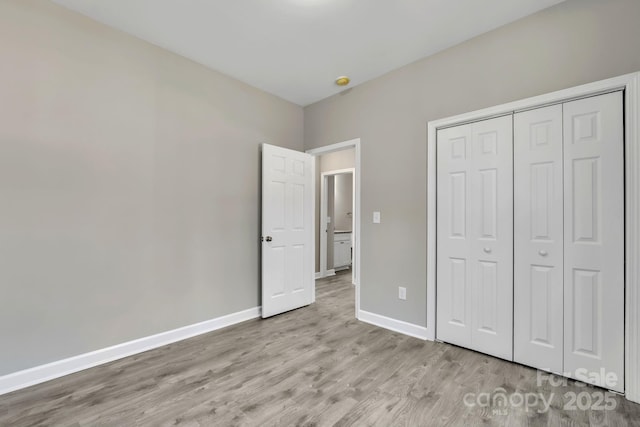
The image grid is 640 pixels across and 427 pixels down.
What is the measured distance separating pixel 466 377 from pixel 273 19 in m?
3.14

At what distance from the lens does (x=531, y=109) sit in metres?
2.19

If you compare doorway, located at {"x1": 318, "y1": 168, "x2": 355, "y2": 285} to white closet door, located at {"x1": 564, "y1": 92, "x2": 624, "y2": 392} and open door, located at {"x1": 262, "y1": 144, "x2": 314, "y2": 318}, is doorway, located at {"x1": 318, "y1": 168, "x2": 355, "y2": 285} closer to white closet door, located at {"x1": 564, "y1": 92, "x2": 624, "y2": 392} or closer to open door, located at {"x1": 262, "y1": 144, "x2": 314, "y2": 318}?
open door, located at {"x1": 262, "y1": 144, "x2": 314, "y2": 318}

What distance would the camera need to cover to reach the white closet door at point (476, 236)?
2311 mm

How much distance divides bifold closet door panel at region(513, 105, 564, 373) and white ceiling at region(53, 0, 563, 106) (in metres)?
0.94

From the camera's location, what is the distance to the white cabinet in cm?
592

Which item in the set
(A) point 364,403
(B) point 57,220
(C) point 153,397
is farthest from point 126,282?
(A) point 364,403

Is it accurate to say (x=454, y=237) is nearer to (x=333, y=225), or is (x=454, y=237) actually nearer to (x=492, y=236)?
(x=492, y=236)

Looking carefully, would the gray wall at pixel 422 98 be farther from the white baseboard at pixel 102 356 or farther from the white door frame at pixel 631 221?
the white baseboard at pixel 102 356

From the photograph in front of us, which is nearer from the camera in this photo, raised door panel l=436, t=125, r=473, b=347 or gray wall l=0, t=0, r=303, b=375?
gray wall l=0, t=0, r=303, b=375

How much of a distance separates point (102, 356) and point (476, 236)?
129 inches

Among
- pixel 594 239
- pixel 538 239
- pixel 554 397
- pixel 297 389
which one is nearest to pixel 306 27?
pixel 538 239

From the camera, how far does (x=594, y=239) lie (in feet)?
6.37

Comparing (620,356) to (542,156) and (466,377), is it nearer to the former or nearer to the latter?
(466,377)

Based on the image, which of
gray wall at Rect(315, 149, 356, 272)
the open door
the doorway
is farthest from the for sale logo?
gray wall at Rect(315, 149, 356, 272)
